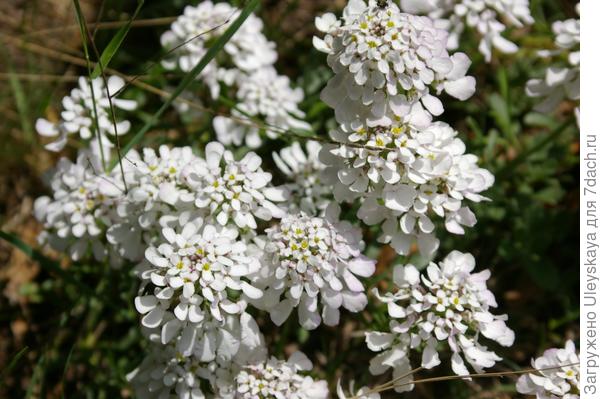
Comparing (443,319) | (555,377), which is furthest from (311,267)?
(555,377)

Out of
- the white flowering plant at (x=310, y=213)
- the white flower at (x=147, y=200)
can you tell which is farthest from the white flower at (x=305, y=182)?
the white flower at (x=147, y=200)

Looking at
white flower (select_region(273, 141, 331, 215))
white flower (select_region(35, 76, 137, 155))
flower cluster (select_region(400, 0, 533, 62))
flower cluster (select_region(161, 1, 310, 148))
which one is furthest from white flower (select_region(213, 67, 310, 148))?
flower cluster (select_region(400, 0, 533, 62))

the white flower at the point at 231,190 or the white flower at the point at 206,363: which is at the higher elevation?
the white flower at the point at 231,190

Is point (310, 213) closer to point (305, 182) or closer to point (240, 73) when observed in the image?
point (305, 182)

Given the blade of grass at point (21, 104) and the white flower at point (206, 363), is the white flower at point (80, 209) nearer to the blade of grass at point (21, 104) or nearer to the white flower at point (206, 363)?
the white flower at point (206, 363)

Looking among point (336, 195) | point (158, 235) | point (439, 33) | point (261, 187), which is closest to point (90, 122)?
point (158, 235)

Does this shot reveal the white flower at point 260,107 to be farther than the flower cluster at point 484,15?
Yes
